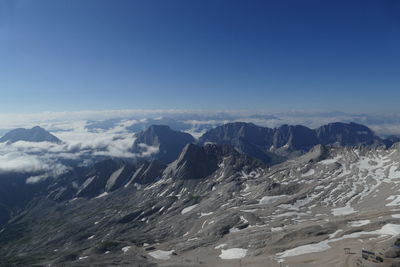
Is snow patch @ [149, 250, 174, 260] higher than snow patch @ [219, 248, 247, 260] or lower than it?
lower

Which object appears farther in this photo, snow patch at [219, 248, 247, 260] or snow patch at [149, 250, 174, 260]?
snow patch at [149, 250, 174, 260]

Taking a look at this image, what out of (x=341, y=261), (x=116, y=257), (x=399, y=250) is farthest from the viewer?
(x=116, y=257)

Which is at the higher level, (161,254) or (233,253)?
(233,253)

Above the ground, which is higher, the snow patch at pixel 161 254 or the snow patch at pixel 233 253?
the snow patch at pixel 233 253

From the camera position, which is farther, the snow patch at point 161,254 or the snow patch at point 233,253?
the snow patch at point 161,254

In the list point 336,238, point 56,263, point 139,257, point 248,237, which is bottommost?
point 56,263

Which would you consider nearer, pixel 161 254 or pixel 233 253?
pixel 233 253

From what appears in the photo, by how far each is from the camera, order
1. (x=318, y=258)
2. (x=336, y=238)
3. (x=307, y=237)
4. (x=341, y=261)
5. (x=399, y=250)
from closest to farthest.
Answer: (x=399, y=250) < (x=341, y=261) < (x=318, y=258) < (x=336, y=238) < (x=307, y=237)

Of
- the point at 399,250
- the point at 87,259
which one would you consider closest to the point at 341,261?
the point at 399,250

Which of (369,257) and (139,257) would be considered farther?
(139,257)

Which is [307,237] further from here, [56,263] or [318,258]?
[56,263]

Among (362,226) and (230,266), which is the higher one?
(362,226)
